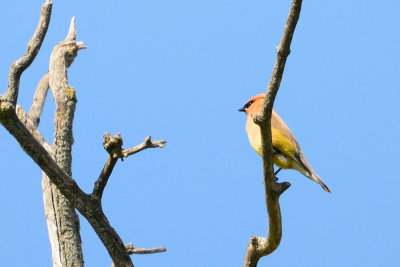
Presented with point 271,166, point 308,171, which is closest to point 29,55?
point 271,166

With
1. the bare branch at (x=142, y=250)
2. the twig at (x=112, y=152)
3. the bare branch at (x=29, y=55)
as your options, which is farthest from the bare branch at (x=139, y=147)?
the bare branch at (x=142, y=250)

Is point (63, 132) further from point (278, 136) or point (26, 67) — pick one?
point (278, 136)

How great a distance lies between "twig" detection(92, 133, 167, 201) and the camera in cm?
405

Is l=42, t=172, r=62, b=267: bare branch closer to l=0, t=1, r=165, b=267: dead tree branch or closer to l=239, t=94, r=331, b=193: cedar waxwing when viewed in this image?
l=0, t=1, r=165, b=267: dead tree branch

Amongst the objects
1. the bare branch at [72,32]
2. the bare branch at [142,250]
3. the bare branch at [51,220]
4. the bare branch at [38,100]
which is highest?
the bare branch at [72,32]

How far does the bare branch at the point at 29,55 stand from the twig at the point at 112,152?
2.38 feet

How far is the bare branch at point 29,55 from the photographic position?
4.40 m

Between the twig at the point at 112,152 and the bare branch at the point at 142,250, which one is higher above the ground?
the bare branch at the point at 142,250

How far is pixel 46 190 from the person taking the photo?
5.73m

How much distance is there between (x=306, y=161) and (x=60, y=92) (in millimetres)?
2135

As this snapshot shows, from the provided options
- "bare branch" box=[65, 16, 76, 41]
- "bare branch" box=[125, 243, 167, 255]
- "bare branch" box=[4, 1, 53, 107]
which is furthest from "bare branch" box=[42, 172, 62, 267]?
"bare branch" box=[65, 16, 76, 41]

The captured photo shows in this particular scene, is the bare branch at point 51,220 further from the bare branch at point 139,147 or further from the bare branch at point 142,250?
the bare branch at point 139,147

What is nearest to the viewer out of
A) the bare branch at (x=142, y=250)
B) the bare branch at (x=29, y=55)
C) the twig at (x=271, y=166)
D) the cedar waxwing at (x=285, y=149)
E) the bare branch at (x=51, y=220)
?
the twig at (x=271, y=166)

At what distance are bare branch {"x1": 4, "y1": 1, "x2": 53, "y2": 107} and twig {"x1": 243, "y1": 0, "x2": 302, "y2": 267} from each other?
4.93ft
